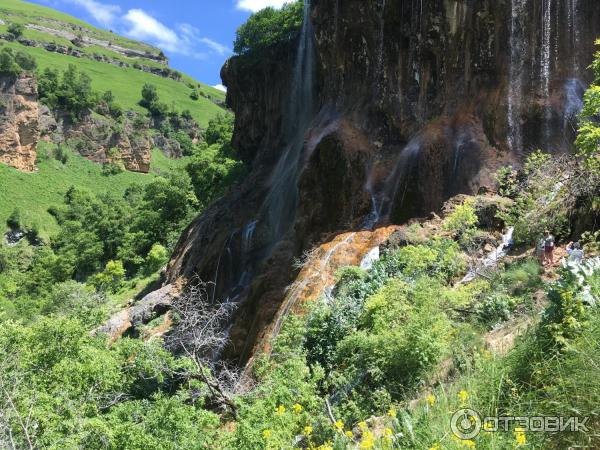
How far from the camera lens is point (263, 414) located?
6.91 metres

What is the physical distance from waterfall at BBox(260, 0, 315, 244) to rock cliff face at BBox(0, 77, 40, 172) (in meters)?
47.3

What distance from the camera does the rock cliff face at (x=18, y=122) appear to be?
6444 cm

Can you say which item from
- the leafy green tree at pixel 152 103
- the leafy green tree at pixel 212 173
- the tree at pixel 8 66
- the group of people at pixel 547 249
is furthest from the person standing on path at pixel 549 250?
the leafy green tree at pixel 152 103

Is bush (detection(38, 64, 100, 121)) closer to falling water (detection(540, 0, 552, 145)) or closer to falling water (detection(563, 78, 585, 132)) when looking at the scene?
falling water (detection(540, 0, 552, 145))

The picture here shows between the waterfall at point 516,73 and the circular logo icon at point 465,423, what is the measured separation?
49.3ft

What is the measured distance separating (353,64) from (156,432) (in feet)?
62.7

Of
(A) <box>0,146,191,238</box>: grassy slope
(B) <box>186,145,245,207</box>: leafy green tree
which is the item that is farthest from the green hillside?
(B) <box>186,145,245,207</box>: leafy green tree

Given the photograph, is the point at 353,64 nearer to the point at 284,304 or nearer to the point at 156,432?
the point at 284,304

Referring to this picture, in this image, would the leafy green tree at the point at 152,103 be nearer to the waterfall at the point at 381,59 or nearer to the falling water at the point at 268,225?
the falling water at the point at 268,225

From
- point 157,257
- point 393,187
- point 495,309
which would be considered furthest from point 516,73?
point 157,257

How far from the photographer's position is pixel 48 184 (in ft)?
225

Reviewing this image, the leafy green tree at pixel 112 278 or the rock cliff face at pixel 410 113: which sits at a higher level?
the rock cliff face at pixel 410 113

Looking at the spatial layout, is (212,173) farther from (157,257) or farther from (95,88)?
(95,88)

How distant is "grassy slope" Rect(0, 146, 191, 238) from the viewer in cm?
6106
